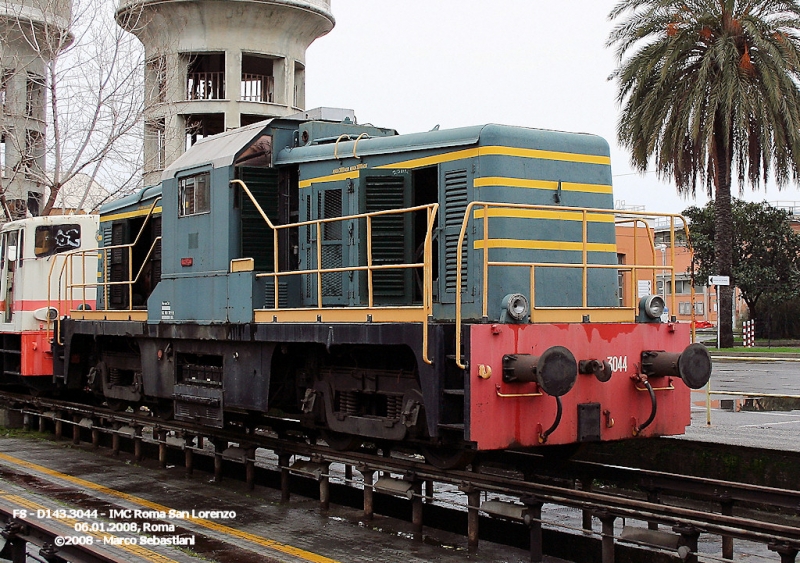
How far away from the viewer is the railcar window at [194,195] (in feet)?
34.4

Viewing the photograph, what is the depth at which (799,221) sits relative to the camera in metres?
51.9

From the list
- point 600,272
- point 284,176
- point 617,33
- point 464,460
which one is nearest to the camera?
point 464,460

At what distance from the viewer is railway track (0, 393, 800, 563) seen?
644 cm

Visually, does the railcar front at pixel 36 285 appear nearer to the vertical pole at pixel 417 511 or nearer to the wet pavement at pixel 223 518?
the wet pavement at pixel 223 518

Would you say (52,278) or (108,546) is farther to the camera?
(52,278)

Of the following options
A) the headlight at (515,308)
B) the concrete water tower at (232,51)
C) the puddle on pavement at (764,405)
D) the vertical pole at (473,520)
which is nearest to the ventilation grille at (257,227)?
the headlight at (515,308)

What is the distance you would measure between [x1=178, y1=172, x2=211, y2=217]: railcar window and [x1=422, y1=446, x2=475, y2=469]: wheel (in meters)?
3.92

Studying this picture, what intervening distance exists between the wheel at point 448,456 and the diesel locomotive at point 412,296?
22 millimetres

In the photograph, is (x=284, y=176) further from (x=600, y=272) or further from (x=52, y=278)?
(x=52, y=278)

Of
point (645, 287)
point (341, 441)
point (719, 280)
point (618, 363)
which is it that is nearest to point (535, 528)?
point (618, 363)

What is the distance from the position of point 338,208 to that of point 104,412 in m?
5.37

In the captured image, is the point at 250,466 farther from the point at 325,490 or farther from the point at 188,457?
the point at 325,490

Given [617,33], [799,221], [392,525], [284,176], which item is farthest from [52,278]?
[799,221]

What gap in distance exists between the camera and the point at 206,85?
40625 mm
